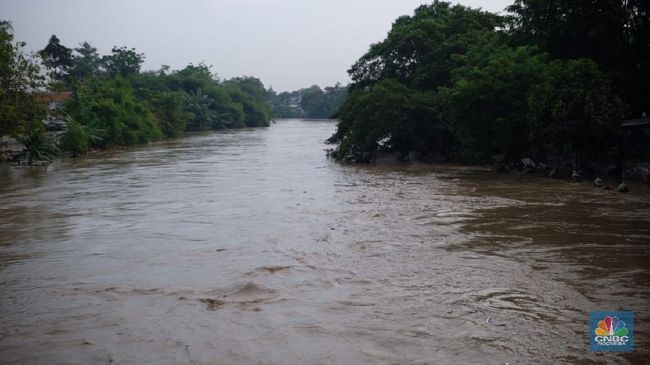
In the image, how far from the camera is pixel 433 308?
5750mm

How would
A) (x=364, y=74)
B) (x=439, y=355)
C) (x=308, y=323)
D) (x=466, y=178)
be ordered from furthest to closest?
(x=364, y=74) → (x=466, y=178) → (x=308, y=323) → (x=439, y=355)

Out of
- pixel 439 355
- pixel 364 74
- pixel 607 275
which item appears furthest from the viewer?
pixel 364 74

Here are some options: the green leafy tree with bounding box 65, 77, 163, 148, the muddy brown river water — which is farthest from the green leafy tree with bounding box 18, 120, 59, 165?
the muddy brown river water

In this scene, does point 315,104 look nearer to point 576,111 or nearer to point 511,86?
point 511,86

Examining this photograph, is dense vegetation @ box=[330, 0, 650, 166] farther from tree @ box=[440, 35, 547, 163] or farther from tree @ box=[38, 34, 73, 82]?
tree @ box=[38, 34, 73, 82]

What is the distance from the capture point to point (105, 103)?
34.6 m

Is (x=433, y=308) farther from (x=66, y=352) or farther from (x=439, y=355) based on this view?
(x=66, y=352)

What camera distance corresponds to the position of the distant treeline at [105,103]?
21.8 m

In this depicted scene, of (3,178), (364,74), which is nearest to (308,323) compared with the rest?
(3,178)

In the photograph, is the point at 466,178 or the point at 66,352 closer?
the point at 66,352

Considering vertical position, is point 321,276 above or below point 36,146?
below

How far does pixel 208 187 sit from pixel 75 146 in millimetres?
16385

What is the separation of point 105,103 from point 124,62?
3137 cm

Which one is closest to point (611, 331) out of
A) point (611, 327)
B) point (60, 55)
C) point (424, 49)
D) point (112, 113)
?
point (611, 327)
